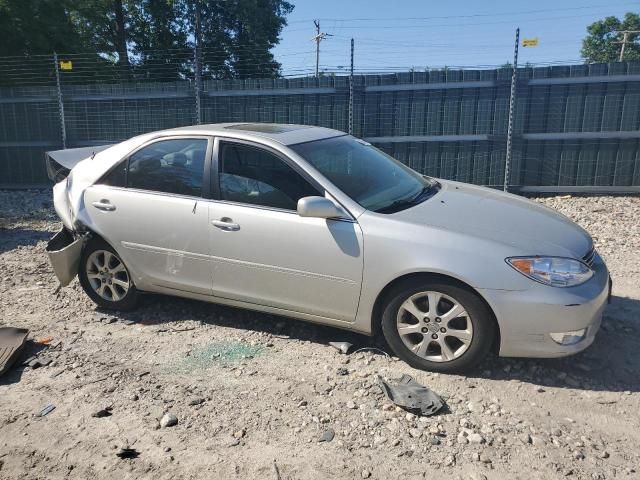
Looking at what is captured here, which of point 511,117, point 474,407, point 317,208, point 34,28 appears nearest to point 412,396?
point 474,407

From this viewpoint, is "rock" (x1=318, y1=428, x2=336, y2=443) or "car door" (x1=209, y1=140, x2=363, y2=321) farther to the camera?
"car door" (x1=209, y1=140, x2=363, y2=321)

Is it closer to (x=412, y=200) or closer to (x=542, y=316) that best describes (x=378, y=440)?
(x=542, y=316)

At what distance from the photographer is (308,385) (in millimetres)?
3742

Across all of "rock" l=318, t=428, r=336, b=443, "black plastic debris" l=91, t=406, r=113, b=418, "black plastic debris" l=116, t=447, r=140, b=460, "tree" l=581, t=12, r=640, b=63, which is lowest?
"black plastic debris" l=91, t=406, r=113, b=418

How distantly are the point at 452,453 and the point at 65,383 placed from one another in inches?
104

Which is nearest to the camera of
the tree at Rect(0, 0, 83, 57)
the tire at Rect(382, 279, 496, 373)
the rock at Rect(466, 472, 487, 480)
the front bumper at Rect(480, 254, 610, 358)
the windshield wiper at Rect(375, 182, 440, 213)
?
the rock at Rect(466, 472, 487, 480)

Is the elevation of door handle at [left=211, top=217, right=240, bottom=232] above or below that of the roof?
below

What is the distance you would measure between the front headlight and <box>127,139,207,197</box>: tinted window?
8.06 feet

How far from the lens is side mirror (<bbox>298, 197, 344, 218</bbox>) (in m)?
3.80

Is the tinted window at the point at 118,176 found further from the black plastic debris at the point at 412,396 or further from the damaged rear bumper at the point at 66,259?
the black plastic debris at the point at 412,396

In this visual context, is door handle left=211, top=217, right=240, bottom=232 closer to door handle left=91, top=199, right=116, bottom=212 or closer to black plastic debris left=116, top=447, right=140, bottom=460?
door handle left=91, top=199, right=116, bottom=212

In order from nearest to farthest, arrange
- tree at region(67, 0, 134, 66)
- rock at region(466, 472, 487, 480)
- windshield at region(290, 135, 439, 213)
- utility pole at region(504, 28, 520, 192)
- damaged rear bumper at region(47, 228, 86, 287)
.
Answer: rock at region(466, 472, 487, 480), windshield at region(290, 135, 439, 213), damaged rear bumper at region(47, 228, 86, 287), utility pole at region(504, 28, 520, 192), tree at region(67, 0, 134, 66)

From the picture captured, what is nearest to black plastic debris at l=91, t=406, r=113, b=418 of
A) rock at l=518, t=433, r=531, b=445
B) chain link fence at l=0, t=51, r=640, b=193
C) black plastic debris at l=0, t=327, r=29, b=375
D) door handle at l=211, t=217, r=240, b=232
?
black plastic debris at l=0, t=327, r=29, b=375

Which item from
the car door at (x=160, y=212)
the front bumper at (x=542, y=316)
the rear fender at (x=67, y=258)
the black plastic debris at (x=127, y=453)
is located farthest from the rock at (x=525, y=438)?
the rear fender at (x=67, y=258)
